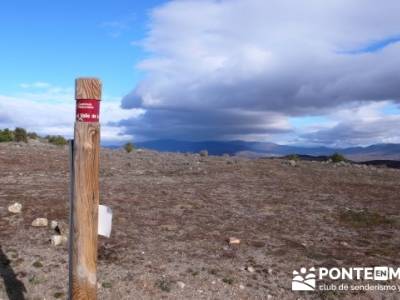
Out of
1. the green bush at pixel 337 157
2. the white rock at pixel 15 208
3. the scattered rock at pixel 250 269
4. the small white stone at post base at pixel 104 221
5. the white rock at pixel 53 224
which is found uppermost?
the green bush at pixel 337 157

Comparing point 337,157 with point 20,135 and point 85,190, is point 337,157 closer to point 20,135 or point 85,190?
Result: point 20,135

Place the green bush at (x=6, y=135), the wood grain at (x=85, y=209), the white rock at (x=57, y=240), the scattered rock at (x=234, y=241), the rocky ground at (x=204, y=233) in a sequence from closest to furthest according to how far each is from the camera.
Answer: the wood grain at (x=85, y=209), the rocky ground at (x=204, y=233), the white rock at (x=57, y=240), the scattered rock at (x=234, y=241), the green bush at (x=6, y=135)

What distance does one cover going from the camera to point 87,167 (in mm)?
5344

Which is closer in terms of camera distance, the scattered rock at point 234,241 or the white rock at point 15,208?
the scattered rock at point 234,241

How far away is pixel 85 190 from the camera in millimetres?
5375

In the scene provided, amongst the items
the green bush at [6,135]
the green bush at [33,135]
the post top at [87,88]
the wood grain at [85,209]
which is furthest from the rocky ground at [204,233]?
the green bush at [33,135]

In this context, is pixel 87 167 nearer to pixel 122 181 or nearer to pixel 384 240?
pixel 384 240

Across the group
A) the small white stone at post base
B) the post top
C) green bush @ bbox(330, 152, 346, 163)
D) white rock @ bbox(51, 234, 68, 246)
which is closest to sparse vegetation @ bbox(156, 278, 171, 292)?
white rock @ bbox(51, 234, 68, 246)

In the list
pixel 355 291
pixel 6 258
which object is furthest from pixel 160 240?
pixel 355 291

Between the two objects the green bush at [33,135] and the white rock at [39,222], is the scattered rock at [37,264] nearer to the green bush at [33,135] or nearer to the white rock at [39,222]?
the white rock at [39,222]

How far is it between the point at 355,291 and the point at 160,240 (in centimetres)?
356

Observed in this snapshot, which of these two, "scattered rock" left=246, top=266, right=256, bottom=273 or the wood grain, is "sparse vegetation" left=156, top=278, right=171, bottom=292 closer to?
"scattered rock" left=246, top=266, right=256, bottom=273

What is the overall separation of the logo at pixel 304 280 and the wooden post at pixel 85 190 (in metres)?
3.54

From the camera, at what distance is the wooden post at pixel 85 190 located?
17.3 ft
